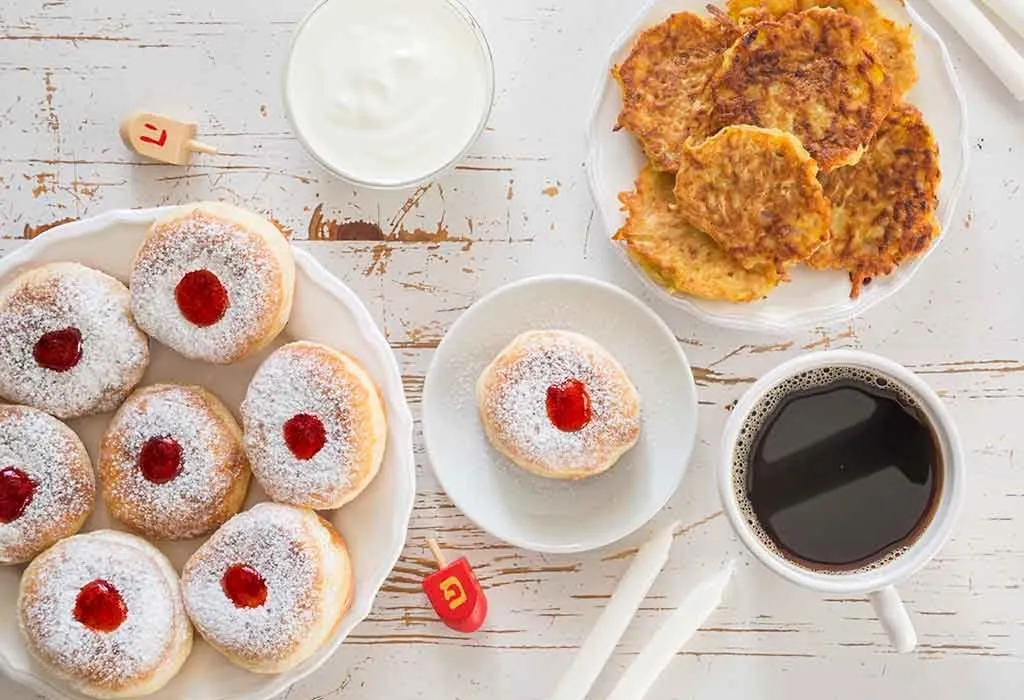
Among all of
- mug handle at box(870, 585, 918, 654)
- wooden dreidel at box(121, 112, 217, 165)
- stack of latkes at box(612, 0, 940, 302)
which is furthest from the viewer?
wooden dreidel at box(121, 112, 217, 165)

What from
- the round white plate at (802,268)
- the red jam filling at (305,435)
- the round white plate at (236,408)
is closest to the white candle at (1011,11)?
the round white plate at (802,268)

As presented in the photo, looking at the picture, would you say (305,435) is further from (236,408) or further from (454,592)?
(454,592)

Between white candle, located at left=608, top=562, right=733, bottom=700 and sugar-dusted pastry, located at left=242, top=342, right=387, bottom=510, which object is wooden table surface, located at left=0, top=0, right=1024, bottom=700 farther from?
sugar-dusted pastry, located at left=242, top=342, right=387, bottom=510

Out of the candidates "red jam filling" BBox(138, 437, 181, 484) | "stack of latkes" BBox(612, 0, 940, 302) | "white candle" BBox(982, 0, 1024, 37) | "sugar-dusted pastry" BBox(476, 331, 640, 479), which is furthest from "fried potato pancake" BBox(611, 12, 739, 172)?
"red jam filling" BBox(138, 437, 181, 484)

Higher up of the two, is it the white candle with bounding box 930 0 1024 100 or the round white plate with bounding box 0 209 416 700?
the white candle with bounding box 930 0 1024 100

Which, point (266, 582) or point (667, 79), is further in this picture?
point (667, 79)

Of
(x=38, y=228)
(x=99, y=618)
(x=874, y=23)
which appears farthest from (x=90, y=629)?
(x=874, y=23)
